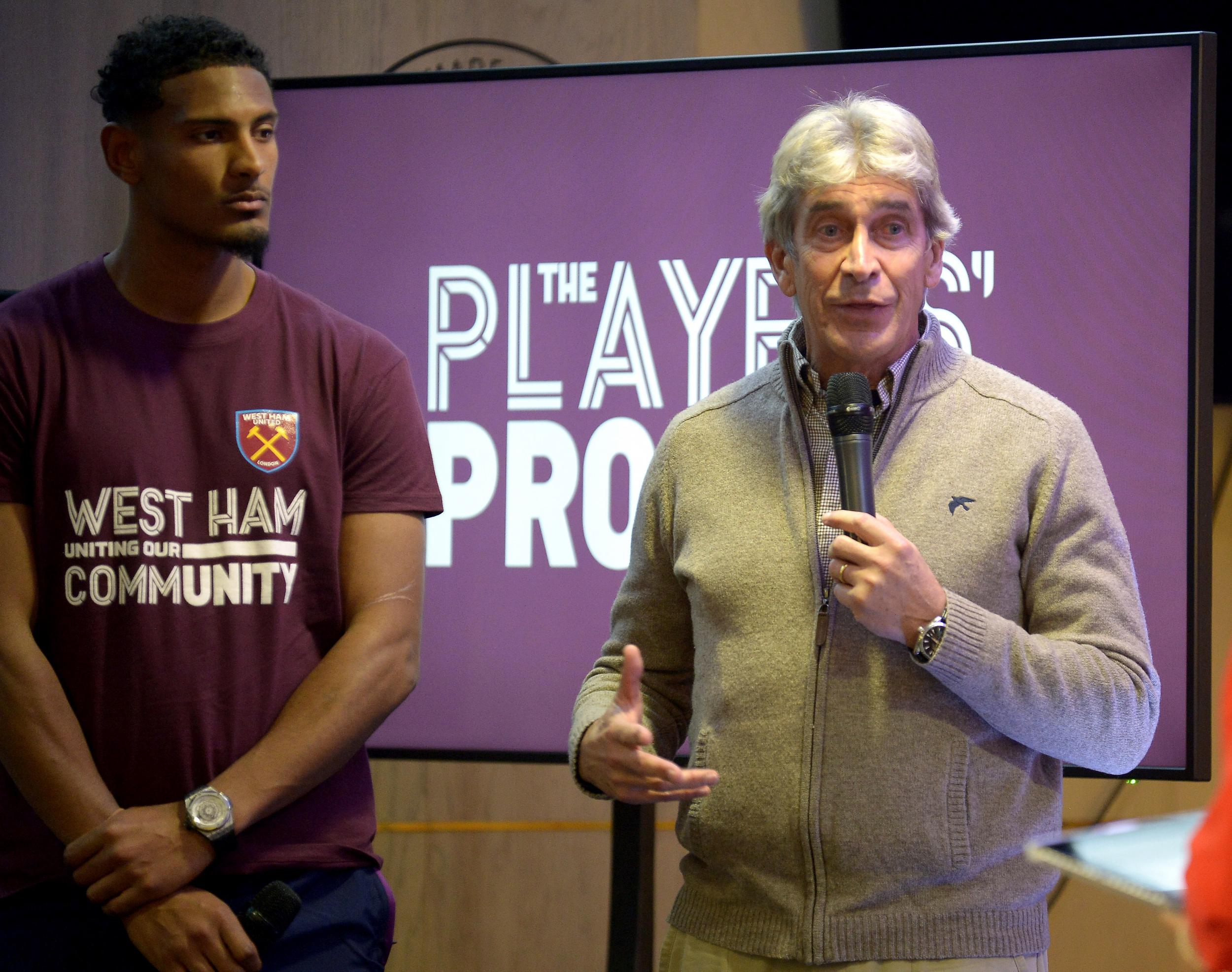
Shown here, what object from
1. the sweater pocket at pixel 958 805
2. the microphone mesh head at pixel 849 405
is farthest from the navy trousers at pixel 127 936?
the microphone mesh head at pixel 849 405

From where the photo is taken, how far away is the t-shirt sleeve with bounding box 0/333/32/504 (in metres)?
1.77

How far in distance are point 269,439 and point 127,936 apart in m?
0.70

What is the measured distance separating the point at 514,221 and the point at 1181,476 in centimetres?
142

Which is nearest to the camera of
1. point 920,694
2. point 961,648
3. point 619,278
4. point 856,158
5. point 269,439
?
point 961,648

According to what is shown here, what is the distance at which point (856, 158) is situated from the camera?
1708 mm

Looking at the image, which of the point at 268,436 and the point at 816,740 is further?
the point at 268,436

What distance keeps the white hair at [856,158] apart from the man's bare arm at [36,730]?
46.0 inches

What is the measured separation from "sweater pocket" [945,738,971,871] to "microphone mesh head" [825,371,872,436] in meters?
0.41

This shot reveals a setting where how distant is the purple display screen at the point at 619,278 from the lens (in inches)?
96.0

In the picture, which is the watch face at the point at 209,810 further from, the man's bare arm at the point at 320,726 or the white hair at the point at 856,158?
the white hair at the point at 856,158

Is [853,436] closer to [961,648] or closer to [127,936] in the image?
[961,648]

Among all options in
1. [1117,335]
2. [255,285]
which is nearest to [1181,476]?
[1117,335]

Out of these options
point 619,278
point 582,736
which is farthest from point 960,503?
point 619,278

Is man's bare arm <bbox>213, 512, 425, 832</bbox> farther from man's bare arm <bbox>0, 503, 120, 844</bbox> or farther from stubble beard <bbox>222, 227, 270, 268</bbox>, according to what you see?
stubble beard <bbox>222, 227, 270, 268</bbox>
